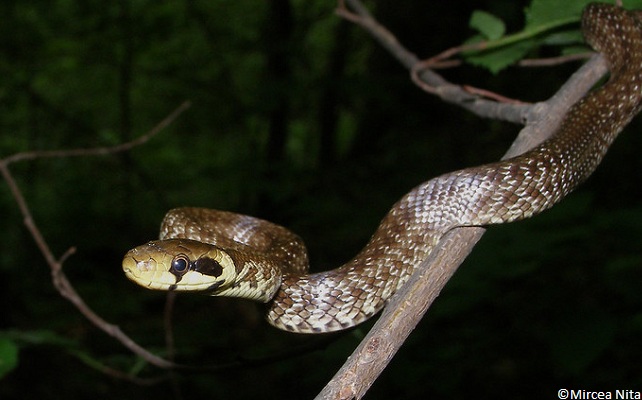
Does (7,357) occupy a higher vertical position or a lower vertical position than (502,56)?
lower

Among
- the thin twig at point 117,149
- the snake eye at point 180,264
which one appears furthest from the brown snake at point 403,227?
the thin twig at point 117,149

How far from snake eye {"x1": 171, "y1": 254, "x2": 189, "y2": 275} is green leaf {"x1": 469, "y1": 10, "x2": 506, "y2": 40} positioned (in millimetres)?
2371

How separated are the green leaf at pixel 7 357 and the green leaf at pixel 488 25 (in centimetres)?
332

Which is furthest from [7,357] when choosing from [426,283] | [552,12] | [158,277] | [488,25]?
[552,12]

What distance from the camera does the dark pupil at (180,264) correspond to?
3015 mm

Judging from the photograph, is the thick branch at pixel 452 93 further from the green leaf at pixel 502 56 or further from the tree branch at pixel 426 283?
the green leaf at pixel 502 56

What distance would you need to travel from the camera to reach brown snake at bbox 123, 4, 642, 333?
10.3 feet

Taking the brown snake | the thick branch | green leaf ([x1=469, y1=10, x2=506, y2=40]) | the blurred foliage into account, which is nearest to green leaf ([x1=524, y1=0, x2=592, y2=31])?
the brown snake

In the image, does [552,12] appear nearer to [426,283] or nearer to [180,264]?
[426,283]

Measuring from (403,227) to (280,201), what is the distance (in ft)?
17.7

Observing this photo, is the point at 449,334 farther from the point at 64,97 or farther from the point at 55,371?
the point at 64,97

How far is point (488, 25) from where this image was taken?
4215mm

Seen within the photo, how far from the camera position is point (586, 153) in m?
3.79

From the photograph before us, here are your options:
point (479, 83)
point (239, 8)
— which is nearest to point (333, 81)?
point (479, 83)
